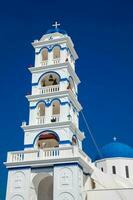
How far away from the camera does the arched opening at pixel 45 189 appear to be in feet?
77.1

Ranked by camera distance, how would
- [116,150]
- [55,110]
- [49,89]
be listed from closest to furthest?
[49,89] < [55,110] < [116,150]

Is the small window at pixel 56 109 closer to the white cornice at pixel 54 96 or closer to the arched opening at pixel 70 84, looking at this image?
the white cornice at pixel 54 96

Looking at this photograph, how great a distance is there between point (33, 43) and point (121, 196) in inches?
508

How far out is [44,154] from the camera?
22.4m

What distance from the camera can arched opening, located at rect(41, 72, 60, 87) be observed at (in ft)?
84.6

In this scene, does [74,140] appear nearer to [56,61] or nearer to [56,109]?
[56,109]

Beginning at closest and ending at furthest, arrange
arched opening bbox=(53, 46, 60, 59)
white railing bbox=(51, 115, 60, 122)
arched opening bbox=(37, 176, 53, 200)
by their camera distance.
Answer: arched opening bbox=(37, 176, 53, 200) < white railing bbox=(51, 115, 60, 122) < arched opening bbox=(53, 46, 60, 59)

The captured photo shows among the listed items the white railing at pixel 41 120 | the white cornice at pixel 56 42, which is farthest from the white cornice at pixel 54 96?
the white cornice at pixel 56 42

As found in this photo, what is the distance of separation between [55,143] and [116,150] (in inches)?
453

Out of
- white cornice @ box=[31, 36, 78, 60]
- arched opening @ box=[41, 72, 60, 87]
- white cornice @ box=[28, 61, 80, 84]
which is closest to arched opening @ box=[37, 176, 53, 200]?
arched opening @ box=[41, 72, 60, 87]

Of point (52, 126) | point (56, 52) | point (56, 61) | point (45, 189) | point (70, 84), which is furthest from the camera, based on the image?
point (56, 52)

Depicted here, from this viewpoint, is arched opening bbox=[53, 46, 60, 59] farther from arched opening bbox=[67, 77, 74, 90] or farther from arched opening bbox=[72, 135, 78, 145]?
arched opening bbox=[72, 135, 78, 145]

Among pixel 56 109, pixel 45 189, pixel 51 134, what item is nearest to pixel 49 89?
pixel 56 109

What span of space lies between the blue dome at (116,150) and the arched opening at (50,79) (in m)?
11.7
